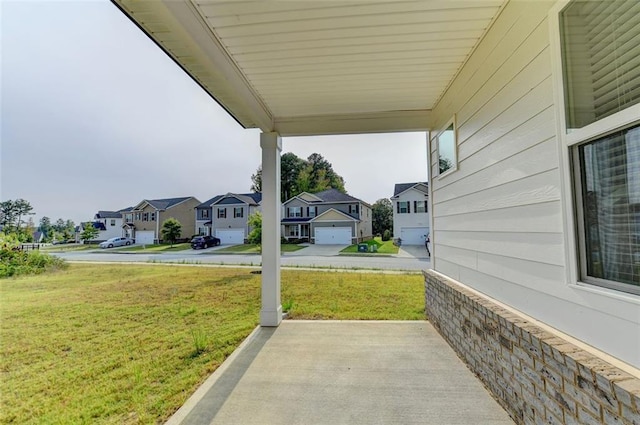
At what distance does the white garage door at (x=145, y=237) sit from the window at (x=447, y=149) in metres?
29.4

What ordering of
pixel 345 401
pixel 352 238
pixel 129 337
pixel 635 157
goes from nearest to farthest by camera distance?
pixel 635 157, pixel 345 401, pixel 129 337, pixel 352 238

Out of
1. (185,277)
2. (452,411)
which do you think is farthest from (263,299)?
(185,277)

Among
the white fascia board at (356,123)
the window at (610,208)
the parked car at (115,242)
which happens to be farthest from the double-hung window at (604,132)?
the parked car at (115,242)

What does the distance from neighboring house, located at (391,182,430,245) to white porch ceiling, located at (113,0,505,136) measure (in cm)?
1670

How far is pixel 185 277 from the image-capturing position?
9.17 meters

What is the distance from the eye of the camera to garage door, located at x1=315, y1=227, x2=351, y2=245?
22.4 meters

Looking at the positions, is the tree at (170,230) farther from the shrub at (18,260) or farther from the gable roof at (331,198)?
the shrub at (18,260)

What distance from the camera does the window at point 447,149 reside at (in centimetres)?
332

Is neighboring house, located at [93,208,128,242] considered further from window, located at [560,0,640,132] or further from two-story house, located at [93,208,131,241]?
window, located at [560,0,640,132]

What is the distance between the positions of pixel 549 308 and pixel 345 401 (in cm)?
169

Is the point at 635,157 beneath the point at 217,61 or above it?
beneath

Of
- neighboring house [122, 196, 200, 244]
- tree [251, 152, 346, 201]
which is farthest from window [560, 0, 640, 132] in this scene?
tree [251, 152, 346, 201]

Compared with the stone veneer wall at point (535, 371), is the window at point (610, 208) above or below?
above

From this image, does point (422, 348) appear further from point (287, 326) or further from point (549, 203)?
point (549, 203)
